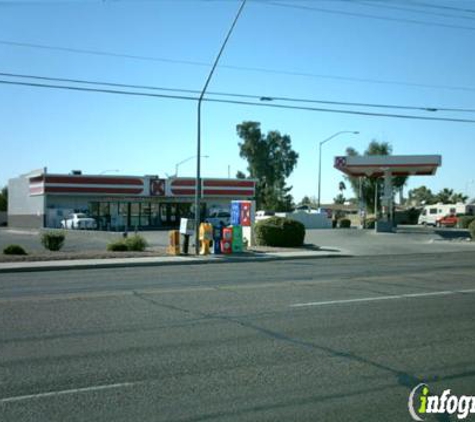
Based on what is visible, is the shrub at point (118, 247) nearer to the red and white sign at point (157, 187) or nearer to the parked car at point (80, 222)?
the parked car at point (80, 222)

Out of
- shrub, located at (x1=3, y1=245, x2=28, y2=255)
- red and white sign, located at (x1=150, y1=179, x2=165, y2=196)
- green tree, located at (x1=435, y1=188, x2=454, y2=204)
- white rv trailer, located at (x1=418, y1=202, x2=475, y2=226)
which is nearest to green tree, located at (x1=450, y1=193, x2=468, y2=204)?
green tree, located at (x1=435, y1=188, x2=454, y2=204)

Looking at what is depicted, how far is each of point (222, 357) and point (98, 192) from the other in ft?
173

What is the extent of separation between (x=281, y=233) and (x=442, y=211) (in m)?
47.8

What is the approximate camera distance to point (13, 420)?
5348 millimetres

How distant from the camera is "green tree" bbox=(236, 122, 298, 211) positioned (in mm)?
93875

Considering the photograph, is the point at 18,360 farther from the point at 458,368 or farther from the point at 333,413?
the point at 458,368

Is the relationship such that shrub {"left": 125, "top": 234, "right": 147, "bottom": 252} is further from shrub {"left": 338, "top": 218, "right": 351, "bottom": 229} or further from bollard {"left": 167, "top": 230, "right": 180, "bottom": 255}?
shrub {"left": 338, "top": 218, "right": 351, "bottom": 229}

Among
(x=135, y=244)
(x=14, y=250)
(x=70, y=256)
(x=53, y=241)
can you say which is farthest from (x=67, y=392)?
(x=53, y=241)

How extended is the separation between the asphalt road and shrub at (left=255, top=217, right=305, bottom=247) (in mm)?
16014

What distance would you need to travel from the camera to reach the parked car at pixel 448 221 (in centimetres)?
6750

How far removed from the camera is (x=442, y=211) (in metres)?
73.0

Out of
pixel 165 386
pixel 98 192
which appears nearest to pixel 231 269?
pixel 165 386

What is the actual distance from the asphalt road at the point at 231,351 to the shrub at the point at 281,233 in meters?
16.0

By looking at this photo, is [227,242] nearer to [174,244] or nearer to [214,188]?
[174,244]
